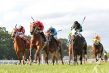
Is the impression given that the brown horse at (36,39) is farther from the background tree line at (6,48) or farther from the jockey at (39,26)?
the background tree line at (6,48)

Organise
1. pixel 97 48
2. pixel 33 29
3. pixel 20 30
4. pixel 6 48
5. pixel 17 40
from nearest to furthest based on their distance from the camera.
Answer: pixel 33 29
pixel 17 40
pixel 20 30
pixel 97 48
pixel 6 48

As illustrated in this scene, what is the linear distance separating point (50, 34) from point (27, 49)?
75.7 inches

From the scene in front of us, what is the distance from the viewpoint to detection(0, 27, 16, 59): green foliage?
110062 millimetres

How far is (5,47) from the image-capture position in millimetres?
117625

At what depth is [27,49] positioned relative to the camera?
3197cm

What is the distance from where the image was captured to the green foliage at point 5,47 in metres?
110

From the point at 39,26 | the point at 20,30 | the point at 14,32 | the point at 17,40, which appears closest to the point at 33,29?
the point at 39,26

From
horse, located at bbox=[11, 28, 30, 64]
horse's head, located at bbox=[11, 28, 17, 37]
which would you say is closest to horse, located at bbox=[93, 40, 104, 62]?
horse, located at bbox=[11, 28, 30, 64]

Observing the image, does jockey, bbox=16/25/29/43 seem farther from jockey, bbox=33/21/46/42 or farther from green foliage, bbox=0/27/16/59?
green foliage, bbox=0/27/16/59

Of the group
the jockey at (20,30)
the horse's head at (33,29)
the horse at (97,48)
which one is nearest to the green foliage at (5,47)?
the horse at (97,48)

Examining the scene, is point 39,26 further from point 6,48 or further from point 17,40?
point 6,48

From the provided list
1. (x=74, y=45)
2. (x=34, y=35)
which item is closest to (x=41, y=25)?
(x=34, y=35)

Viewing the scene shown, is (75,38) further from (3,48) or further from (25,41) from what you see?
(3,48)

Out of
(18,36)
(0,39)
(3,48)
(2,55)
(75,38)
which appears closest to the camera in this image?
(75,38)
